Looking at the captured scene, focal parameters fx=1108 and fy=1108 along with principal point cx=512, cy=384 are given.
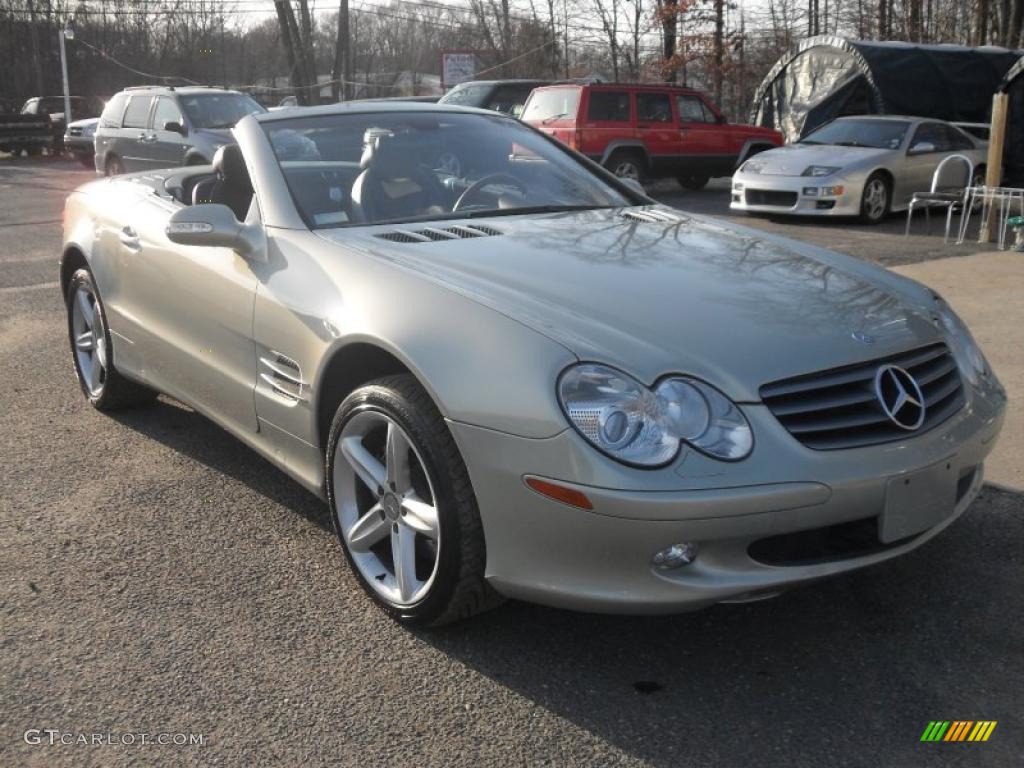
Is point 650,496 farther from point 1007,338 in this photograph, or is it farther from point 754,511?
point 1007,338

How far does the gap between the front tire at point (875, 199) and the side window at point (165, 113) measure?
373 inches

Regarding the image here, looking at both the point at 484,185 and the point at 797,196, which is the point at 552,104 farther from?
the point at 484,185

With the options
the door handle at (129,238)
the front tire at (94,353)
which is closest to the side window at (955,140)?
the front tire at (94,353)

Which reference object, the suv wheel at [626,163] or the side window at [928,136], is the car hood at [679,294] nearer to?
the side window at [928,136]

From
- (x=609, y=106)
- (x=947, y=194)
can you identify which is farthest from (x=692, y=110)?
(x=947, y=194)

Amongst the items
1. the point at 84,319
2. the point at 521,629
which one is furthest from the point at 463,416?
the point at 84,319

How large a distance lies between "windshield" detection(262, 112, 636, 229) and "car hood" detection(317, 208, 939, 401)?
0.19m

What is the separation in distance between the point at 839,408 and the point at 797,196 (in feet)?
37.4

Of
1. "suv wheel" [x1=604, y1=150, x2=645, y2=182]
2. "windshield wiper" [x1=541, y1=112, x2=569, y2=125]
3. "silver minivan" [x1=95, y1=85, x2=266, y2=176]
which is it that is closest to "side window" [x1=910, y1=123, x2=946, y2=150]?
"suv wheel" [x1=604, y1=150, x2=645, y2=182]

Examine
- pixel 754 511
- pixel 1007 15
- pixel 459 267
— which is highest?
pixel 1007 15

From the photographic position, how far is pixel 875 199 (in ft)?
45.4

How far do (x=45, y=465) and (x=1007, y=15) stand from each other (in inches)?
1126

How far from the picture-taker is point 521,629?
3213 millimetres

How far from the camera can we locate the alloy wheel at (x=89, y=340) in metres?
5.25
